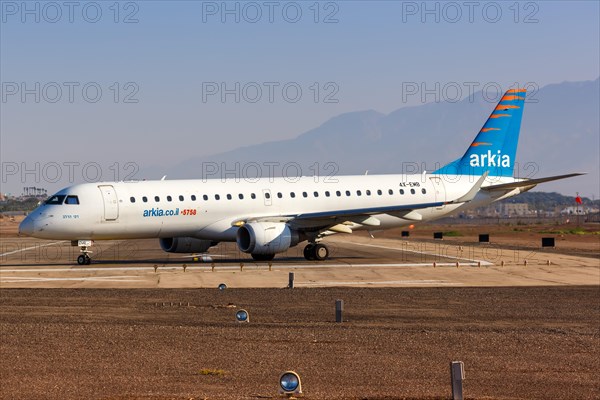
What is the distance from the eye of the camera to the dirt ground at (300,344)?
1302 centimetres

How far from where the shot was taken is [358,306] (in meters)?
23.0

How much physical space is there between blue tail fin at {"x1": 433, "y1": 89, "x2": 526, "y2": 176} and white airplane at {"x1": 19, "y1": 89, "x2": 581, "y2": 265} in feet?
0.25

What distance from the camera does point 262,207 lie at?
1625 inches

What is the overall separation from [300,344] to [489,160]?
3194 centimetres

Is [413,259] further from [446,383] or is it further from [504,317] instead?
[446,383]

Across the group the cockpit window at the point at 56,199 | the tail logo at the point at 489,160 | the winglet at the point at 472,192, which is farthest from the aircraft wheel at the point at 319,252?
the cockpit window at the point at 56,199

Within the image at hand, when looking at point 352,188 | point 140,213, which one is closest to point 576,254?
point 352,188

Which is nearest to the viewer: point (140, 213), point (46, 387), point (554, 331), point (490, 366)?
point (46, 387)

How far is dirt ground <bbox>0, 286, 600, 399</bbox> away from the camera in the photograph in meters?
13.0

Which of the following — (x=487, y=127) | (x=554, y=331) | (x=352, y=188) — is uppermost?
(x=487, y=127)

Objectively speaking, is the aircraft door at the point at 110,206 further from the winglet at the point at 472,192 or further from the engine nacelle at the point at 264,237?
the winglet at the point at 472,192

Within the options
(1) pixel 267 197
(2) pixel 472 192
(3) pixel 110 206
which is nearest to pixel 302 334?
(3) pixel 110 206

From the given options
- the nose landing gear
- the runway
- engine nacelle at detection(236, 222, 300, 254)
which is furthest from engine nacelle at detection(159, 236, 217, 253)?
the nose landing gear

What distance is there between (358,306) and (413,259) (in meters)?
19.1
